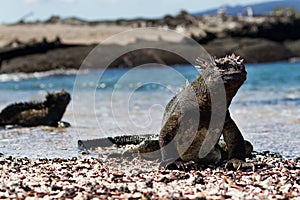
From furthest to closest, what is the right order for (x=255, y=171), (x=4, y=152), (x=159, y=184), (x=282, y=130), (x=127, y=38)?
(x=127, y=38) → (x=282, y=130) → (x=4, y=152) → (x=255, y=171) → (x=159, y=184)

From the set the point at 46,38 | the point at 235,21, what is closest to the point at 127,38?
the point at 46,38

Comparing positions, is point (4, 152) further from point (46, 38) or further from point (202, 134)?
point (46, 38)

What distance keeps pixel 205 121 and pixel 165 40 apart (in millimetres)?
42442

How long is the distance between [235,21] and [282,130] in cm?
4767

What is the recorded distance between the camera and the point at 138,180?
21.5ft

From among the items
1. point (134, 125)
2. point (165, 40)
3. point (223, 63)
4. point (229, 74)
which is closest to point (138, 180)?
point (229, 74)

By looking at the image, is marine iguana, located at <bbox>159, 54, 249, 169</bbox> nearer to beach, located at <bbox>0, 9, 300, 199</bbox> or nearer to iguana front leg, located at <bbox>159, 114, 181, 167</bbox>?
iguana front leg, located at <bbox>159, 114, 181, 167</bbox>

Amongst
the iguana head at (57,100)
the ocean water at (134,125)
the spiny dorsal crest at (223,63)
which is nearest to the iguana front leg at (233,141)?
the spiny dorsal crest at (223,63)

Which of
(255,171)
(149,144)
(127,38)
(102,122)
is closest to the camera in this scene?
(255,171)

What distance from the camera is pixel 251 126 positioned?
13.0 meters

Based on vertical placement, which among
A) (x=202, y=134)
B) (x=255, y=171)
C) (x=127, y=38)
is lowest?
(x=255, y=171)

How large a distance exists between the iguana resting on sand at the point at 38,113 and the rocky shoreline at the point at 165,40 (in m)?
32.9

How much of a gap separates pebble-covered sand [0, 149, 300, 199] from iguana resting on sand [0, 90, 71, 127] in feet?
18.4

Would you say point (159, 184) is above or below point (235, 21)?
below
